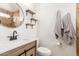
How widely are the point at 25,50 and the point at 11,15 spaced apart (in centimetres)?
49

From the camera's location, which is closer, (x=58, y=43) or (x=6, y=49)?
(x=6, y=49)

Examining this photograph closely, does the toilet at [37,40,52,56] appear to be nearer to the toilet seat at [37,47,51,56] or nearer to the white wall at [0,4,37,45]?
the toilet seat at [37,47,51,56]

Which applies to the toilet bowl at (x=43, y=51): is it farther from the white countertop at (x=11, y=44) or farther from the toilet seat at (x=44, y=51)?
the white countertop at (x=11, y=44)

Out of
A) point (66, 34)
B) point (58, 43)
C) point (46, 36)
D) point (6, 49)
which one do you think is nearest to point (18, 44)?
point (6, 49)

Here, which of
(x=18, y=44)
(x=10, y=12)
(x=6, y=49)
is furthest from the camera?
(x=10, y=12)

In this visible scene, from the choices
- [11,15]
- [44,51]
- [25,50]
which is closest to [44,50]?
[44,51]

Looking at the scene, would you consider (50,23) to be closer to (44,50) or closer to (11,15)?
(44,50)

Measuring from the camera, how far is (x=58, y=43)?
5.04 feet

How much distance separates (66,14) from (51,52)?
54 centimetres

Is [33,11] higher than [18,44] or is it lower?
higher

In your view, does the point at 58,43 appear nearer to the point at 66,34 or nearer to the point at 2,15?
the point at 66,34

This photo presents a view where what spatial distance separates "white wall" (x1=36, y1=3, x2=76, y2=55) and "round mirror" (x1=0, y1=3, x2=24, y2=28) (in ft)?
0.81

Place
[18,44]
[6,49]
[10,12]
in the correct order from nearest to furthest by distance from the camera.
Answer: [6,49] < [18,44] < [10,12]

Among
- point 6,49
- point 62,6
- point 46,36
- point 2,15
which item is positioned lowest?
point 6,49
